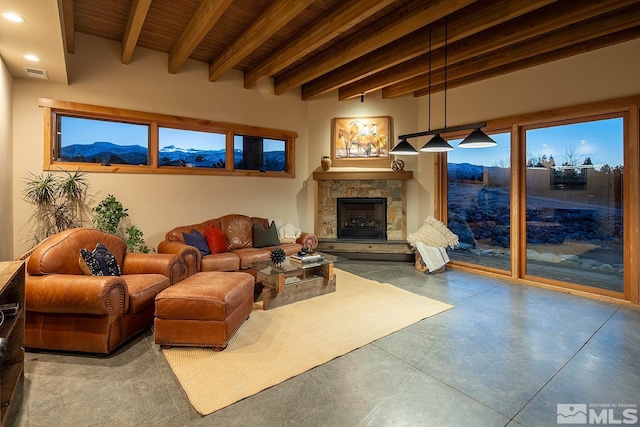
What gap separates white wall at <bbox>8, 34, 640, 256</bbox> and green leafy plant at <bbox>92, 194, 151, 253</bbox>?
0.74ft

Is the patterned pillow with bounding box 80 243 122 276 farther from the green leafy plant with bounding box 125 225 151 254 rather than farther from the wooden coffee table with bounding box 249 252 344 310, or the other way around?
the wooden coffee table with bounding box 249 252 344 310

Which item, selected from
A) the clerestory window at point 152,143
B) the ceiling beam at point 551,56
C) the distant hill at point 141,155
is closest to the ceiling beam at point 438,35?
the ceiling beam at point 551,56

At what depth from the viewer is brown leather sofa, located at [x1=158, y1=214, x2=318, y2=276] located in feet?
12.4

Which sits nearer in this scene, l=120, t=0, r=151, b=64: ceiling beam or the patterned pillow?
the patterned pillow

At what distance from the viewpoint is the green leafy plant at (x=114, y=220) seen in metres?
3.96

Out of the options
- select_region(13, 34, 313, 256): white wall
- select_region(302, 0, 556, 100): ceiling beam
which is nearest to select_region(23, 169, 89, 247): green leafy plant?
select_region(13, 34, 313, 256): white wall

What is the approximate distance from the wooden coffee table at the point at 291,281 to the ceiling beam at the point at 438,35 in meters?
2.86

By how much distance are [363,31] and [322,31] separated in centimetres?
62

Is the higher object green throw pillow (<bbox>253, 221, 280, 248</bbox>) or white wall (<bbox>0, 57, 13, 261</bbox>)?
white wall (<bbox>0, 57, 13, 261</bbox>)

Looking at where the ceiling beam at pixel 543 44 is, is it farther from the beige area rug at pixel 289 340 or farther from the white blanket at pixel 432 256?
the beige area rug at pixel 289 340

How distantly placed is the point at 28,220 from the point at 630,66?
7.51 meters

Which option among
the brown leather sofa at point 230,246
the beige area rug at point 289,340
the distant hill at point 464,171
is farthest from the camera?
the distant hill at point 464,171

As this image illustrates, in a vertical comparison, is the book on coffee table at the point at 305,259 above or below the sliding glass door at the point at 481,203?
below

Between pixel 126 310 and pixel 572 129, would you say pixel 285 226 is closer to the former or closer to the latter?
pixel 126 310
